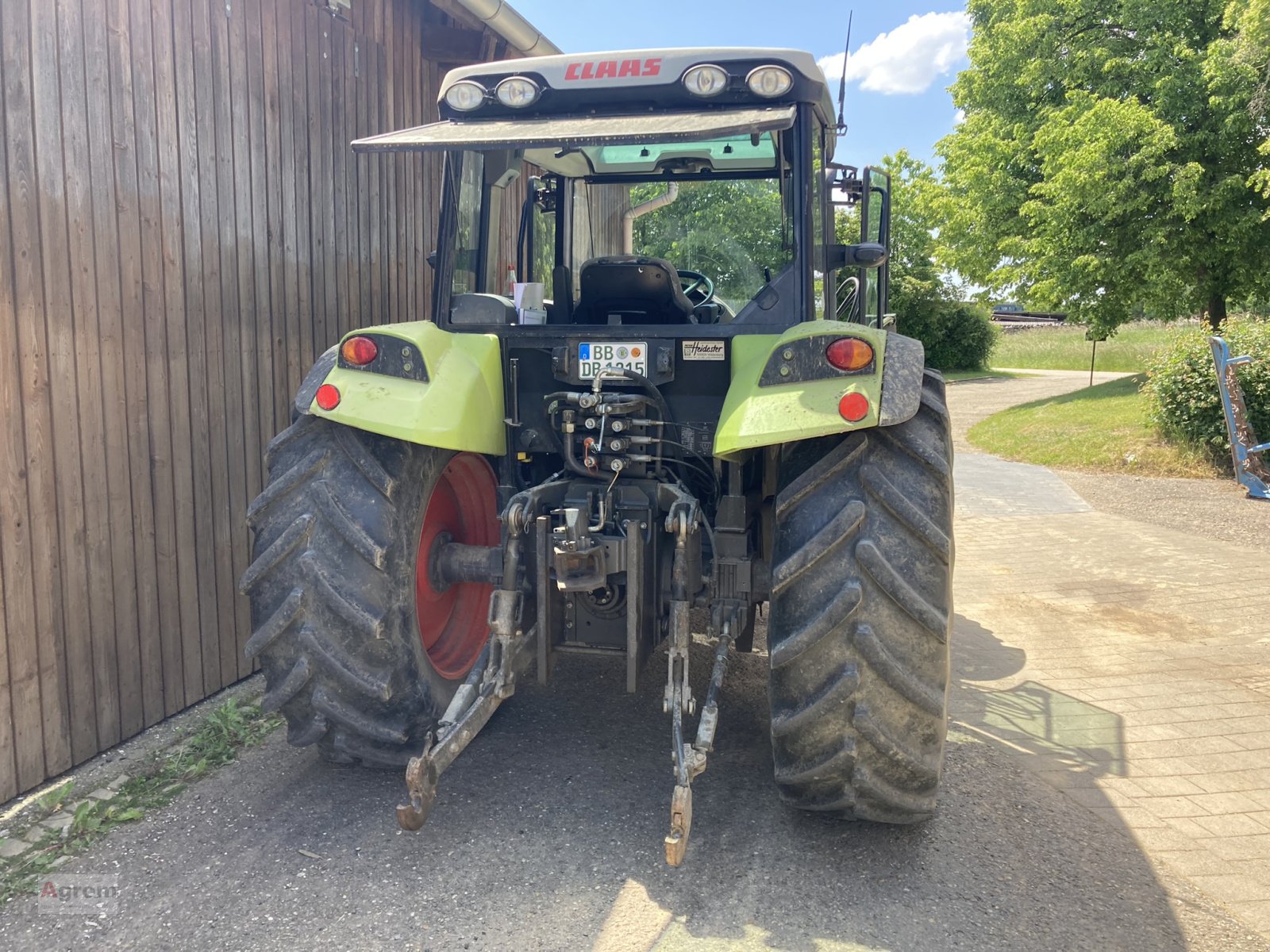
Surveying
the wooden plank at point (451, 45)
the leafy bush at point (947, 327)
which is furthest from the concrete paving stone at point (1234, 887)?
the leafy bush at point (947, 327)

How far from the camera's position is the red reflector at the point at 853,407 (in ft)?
9.27

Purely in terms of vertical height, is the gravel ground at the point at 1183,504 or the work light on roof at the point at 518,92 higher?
the work light on roof at the point at 518,92

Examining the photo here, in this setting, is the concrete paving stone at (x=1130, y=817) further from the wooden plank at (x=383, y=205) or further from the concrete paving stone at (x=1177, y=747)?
the wooden plank at (x=383, y=205)

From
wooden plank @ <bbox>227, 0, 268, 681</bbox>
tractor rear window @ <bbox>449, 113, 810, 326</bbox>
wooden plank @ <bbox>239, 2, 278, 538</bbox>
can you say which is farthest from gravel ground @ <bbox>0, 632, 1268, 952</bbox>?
tractor rear window @ <bbox>449, 113, 810, 326</bbox>

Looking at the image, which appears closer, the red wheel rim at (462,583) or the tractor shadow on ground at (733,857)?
the tractor shadow on ground at (733,857)

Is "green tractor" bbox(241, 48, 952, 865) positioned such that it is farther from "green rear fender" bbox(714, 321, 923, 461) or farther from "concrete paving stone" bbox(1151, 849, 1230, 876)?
"concrete paving stone" bbox(1151, 849, 1230, 876)

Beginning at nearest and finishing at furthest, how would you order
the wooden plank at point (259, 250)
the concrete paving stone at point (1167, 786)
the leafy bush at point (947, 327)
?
the concrete paving stone at point (1167, 786) < the wooden plank at point (259, 250) < the leafy bush at point (947, 327)

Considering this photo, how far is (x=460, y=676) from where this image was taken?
12.3ft

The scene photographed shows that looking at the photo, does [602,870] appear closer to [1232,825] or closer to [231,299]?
[1232,825]

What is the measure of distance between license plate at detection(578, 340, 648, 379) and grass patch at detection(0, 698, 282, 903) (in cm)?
201

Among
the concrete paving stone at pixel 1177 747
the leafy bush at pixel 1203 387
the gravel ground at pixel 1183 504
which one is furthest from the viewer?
the leafy bush at pixel 1203 387

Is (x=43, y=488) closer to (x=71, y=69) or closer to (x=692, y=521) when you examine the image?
(x=71, y=69)

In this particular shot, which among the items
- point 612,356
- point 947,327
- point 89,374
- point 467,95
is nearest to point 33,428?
point 89,374

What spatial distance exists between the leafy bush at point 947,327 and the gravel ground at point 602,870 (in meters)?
29.8
